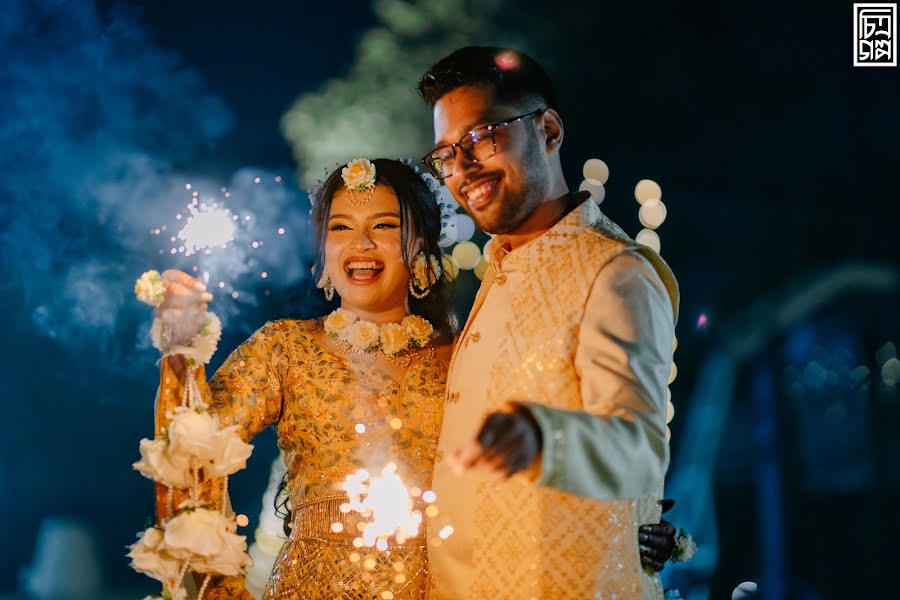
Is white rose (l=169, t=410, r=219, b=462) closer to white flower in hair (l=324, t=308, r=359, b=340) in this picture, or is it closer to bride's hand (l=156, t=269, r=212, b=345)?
bride's hand (l=156, t=269, r=212, b=345)

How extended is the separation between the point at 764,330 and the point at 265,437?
260cm

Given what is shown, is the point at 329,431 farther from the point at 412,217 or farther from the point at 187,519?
the point at 412,217

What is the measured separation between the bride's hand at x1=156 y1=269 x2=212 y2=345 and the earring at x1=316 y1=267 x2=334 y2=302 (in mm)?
631

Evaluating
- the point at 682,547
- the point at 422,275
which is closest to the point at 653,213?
the point at 422,275

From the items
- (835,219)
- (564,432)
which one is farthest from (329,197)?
(835,219)

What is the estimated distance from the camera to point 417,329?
259cm

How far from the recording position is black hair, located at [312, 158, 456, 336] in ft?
8.56

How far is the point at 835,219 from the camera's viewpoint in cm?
471

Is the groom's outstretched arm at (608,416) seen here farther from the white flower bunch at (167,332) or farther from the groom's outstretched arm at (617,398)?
the white flower bunch at (167,332)

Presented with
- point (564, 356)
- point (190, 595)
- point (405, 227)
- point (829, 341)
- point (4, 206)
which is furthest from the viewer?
point (829, 341)

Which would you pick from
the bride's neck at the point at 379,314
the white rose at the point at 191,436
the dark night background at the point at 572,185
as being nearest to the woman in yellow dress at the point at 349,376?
the bride's neck at the point at 379,314

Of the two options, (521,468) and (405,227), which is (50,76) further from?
(521,468)

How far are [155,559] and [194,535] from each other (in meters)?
0.09

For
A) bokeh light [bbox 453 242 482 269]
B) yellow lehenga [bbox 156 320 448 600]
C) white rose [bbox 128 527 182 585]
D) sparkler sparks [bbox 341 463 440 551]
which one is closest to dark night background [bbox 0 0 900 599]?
bokeh light [bbox 453 242 482 269]
